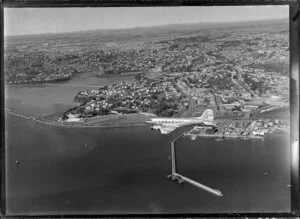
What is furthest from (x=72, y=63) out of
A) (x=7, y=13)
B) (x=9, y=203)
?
(x=9, y=203)

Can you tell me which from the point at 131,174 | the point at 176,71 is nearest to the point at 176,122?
the point at 176,71

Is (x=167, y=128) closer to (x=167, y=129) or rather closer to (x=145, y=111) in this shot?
(x=167, y=129)

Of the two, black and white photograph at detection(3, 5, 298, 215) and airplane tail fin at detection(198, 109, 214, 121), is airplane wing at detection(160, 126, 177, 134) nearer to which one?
black and white photograph at detection(3, 5, 298, 215)

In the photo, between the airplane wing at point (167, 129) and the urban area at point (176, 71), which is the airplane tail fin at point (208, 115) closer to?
the urban area at point (176, 71)

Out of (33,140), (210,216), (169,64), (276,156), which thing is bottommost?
(210,216)

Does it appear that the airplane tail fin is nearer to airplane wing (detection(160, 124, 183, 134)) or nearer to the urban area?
the urban area

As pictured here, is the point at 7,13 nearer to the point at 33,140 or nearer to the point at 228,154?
the point at 33,140

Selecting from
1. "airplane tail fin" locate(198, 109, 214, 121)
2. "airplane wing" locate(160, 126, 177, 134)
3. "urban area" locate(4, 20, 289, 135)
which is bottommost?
"airplane wing" locate(160, 126, 177, 134)

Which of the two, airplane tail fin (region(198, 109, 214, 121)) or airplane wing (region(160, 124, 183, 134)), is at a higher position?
airplane tail fin (region(198, 109, 214, 121))

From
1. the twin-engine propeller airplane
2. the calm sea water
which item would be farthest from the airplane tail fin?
the calm sea water
